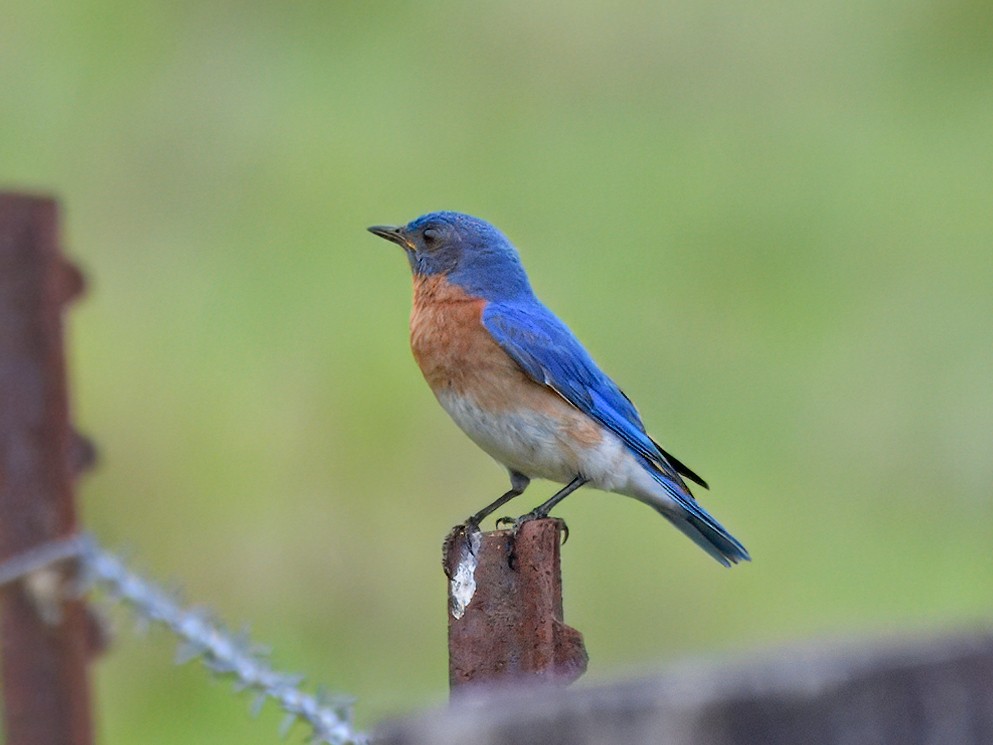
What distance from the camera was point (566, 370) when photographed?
14.7 feet

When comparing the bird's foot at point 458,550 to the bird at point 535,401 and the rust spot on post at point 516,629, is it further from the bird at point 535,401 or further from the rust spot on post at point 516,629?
the bird at point 535,401

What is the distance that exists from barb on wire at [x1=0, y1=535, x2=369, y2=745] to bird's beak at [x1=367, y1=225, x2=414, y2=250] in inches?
103

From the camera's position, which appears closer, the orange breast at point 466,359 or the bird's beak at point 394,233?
the orange breast at point 466,359

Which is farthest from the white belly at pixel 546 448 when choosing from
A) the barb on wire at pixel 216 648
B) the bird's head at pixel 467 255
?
the barb on wire at pixel 216 648

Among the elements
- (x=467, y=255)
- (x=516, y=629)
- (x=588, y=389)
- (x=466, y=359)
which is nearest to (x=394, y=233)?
(x=467, y=255)

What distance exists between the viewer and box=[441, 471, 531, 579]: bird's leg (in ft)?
9.93

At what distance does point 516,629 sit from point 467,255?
2.37 metres

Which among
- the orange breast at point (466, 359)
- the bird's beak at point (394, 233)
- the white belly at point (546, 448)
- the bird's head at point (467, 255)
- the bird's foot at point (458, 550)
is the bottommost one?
the bird's foot at point (458, 550)

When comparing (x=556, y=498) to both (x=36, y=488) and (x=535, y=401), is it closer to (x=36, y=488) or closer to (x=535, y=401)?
(x=535, y=401)

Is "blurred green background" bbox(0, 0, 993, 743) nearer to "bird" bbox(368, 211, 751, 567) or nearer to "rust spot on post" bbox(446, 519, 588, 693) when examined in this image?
"bird" bbox(368, 211, 751, 567)

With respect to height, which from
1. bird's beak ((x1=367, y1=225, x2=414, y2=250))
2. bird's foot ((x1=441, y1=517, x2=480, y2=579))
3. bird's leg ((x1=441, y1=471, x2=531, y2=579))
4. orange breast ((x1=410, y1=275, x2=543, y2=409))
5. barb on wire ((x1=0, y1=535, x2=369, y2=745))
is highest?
bird's beak ((x1=367, y1=225, x2=414, y2=250))

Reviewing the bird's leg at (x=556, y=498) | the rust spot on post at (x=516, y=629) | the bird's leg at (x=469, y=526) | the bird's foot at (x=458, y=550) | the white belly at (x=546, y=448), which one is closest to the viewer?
the rust spot on post at (x=516, y=629)

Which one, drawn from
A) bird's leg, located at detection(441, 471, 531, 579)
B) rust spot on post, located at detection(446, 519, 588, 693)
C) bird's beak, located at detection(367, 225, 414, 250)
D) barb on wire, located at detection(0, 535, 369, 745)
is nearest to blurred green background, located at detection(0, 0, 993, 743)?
bird's leg, located at detection(441, 471, 531, 579)

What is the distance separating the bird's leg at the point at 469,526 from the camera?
3027 mm
